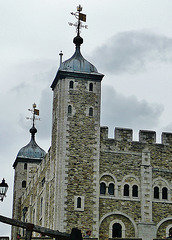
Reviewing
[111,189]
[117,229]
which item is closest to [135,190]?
[111,189]

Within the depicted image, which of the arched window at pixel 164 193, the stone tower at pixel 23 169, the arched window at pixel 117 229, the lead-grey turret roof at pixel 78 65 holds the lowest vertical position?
the arched window at pixel 117 229

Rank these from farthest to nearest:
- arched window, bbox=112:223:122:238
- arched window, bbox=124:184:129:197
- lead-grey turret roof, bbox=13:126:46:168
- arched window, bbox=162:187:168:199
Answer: lead-grey turret roof, bbox=13:126:46:168, arched window, bbox=162:187:168:199, arched window, bbox=124:184:129:197, arched window, bbox=112:223:122:238

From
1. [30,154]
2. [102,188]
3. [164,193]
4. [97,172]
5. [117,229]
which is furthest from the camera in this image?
[30,154]

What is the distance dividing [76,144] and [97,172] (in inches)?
84.6

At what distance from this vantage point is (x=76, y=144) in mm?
44875

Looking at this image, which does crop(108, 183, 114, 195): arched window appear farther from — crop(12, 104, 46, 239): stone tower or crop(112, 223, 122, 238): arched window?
crop(12, 104, 46, 239): stone tower

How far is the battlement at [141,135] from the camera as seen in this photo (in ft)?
151

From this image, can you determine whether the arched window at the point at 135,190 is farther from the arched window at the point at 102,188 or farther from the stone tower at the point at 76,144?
the stone tower at the point at 76,144

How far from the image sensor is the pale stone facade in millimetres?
44000

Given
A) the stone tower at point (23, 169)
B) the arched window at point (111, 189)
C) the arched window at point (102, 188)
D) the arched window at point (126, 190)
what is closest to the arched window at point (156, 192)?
the arched window at point (126, 190)

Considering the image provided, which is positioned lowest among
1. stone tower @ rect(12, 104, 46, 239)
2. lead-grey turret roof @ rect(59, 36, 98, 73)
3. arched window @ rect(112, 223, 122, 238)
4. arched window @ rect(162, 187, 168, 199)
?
arched window @ rect(112, 223, 122, 238)

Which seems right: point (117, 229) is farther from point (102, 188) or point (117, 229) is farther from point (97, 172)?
point (97, 172)

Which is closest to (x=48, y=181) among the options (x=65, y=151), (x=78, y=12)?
(x=65, y=151)

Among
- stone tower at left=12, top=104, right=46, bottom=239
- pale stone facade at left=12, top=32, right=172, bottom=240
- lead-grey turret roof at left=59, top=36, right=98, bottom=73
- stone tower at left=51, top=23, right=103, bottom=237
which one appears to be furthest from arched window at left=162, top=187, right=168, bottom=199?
stone tower at left=12, top=104, right=46, bottom=239
